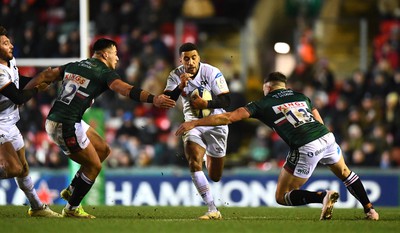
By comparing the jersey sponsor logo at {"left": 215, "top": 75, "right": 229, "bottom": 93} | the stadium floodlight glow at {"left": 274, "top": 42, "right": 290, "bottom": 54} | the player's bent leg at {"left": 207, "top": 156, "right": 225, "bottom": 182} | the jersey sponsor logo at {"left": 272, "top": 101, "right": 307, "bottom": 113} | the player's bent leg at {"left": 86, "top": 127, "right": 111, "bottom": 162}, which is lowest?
the player's bent leg at {"left": 207, "top": 156, "right": 225, "bottom": 182}

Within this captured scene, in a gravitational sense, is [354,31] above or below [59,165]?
above

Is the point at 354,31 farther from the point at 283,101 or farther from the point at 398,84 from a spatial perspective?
the point at 283,101

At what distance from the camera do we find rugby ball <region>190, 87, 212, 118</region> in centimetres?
1315

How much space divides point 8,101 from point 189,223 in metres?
2.70

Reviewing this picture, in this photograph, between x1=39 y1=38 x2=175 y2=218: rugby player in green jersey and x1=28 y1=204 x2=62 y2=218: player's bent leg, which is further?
x1=28 y1=204 x2=62 y2=218: player's bent leg

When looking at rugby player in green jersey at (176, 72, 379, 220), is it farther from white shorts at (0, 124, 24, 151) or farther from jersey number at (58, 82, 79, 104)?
white shorts at (0, 124, 24, 151)

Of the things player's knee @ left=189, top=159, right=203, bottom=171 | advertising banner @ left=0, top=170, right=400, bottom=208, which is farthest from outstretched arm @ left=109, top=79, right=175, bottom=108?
advertising banner @ left=0, top=170, right=400, bottom=208

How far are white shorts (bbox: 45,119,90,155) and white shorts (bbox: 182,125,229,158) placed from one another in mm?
1422

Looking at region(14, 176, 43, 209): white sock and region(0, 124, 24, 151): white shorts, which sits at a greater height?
region(0, 124, 24, 151): white shorts

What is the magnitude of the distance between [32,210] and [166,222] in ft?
6.20

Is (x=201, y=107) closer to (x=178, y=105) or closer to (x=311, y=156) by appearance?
(x=311, y=156)

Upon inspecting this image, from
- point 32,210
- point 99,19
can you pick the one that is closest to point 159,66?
point 99,19

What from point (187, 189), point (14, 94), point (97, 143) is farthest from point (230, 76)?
point (14, 94)

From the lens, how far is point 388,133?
1998 cm
